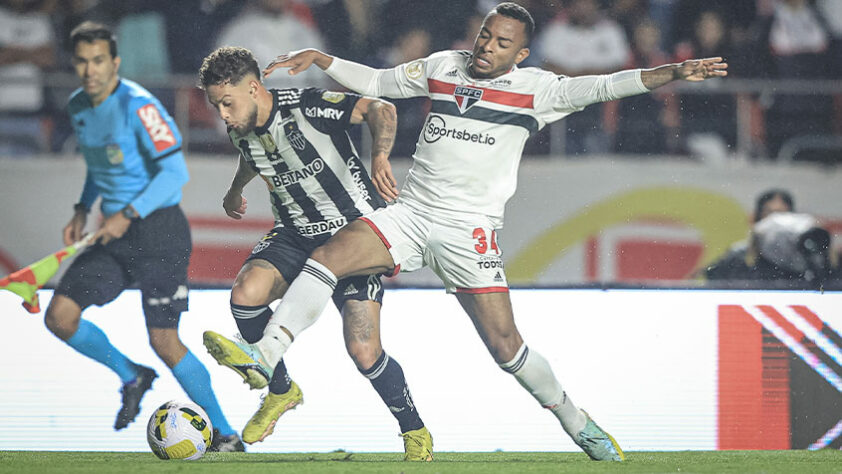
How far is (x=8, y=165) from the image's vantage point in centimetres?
780

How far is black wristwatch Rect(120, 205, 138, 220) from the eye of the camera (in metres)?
5.56

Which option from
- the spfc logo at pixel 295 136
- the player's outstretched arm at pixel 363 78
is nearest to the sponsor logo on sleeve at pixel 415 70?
the player's outstretched arm at pixel 363 78

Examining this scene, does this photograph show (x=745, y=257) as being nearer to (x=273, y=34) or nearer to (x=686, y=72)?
(x=686, y=72)

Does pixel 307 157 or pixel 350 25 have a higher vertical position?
pixel 350 25

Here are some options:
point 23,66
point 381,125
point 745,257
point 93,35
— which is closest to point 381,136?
point 381,125

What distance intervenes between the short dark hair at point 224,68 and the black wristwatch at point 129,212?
862 millimetres

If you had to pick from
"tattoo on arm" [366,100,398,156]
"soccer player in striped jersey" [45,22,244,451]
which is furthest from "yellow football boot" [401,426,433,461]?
"tattoo on arm" [366,100,398,156]

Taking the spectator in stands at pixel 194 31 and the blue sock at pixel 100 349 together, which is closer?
the blue sock at pixel 100 349

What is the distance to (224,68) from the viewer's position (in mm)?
4969

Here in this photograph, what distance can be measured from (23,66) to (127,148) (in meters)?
2.73

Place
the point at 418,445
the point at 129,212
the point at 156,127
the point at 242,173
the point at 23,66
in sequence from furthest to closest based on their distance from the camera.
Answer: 1. the point at 23,66
2. the point at 156,127
3. the point at 129,212
4. the point at 242,173
5. the point at 418,445

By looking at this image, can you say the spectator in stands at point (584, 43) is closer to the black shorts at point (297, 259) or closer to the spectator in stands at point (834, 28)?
the spectator in stands at point (834, 28)

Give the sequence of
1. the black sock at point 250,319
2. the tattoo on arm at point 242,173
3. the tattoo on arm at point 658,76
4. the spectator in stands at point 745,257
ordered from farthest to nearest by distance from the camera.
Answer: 1. the spectator in stands at point 745,257
2. the tattoo on arm at point 242,173
3. the black sock at point 250,319
4. the tattoo on arm at point 658,76

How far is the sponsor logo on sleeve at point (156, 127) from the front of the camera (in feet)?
19.0
